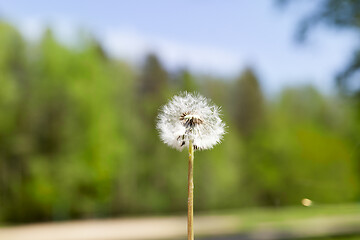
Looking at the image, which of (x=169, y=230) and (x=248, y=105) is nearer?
(x=169, y=230)

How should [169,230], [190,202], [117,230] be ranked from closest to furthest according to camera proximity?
[190,202] → [169,230] → [117,230]

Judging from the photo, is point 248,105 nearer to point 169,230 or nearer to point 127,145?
point 127,145

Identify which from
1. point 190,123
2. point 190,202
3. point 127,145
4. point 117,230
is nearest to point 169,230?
point 117,230

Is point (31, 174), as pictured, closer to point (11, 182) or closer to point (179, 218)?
point (11, 182)

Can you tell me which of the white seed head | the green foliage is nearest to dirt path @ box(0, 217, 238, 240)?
the green foliage

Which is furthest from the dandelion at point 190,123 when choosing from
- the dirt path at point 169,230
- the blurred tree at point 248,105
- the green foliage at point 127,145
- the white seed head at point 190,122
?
the blurred tree at point 248,105
